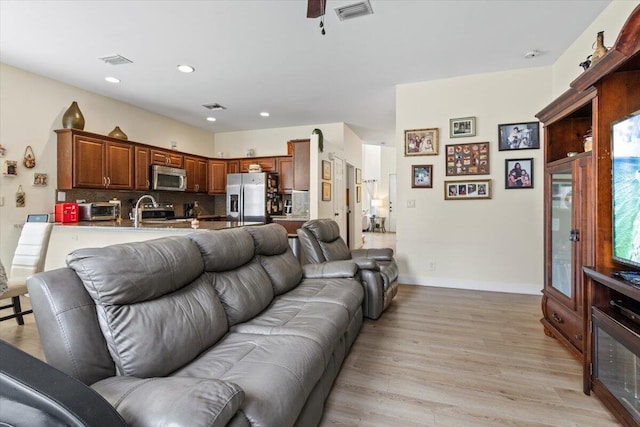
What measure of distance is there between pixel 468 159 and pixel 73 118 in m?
5.28

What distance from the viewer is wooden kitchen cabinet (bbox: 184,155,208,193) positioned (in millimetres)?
6349

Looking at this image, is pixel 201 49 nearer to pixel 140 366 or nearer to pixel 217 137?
pixel 140 366

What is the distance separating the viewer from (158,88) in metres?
4.60

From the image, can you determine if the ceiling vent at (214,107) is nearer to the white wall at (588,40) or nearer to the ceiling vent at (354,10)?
the ceiling vent at (354,10)

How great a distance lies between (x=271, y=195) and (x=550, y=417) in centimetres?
542

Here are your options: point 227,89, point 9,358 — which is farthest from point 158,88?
point 9,358

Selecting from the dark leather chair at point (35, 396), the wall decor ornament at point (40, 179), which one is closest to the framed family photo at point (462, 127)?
the dark leather chair at point (35, 396)

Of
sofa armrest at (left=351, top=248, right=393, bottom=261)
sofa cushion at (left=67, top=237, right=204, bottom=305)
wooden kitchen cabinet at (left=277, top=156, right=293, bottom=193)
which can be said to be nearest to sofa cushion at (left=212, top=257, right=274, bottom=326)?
sofa cushion at (left=67, top=237, right=204, bottom=305)

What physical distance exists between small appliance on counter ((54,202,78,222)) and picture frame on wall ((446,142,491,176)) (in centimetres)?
502

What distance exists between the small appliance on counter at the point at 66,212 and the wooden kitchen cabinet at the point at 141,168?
1022mm

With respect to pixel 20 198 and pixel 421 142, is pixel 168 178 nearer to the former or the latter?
pixel 20 198

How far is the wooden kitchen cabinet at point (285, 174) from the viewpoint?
655cm

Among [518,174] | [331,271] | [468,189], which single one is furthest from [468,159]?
[331,271]

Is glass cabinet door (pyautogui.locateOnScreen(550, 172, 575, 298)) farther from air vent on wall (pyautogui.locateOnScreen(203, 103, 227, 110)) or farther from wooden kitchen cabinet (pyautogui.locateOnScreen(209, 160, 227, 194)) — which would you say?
wooden kitchen cabinet (pyautogui.locateOnScreen(209, 160, 227, 194))
